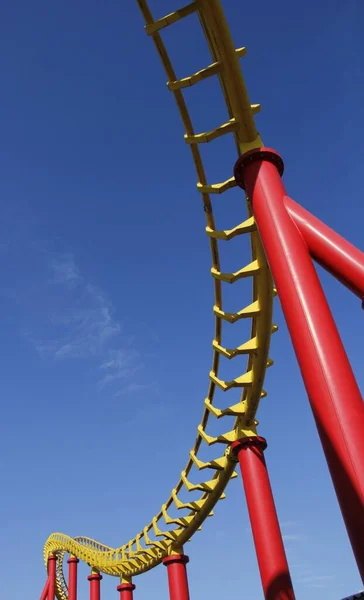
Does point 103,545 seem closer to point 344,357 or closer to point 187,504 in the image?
point 187,504

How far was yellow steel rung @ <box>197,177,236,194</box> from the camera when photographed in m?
5.20

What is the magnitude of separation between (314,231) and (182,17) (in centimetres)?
239

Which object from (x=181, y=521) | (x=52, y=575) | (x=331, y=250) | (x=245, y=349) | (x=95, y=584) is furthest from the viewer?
(x=52, y=575)

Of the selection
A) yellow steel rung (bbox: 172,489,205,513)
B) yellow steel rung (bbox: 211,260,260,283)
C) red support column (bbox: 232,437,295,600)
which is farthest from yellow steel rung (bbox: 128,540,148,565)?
yellow steel rung (bbox: 211,260,260,283)

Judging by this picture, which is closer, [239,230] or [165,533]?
[239,230]

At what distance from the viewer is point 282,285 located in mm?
4043

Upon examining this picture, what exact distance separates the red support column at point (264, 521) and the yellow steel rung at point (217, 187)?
4088 mm

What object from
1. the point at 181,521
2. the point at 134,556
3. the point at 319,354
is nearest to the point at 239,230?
the point at 319,354

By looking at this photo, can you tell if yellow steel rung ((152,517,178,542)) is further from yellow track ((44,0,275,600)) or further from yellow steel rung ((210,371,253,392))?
yellow steel rung ((210,371,253,392))

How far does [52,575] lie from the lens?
24656mm

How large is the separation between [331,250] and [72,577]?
74.7 feet

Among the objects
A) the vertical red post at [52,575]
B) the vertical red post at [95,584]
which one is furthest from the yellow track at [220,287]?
the vertical red post at [52,575]

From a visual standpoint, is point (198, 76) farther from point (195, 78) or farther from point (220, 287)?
point (220, 287)

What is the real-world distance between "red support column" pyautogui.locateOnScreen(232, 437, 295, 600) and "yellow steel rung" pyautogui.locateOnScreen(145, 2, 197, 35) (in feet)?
18.6
